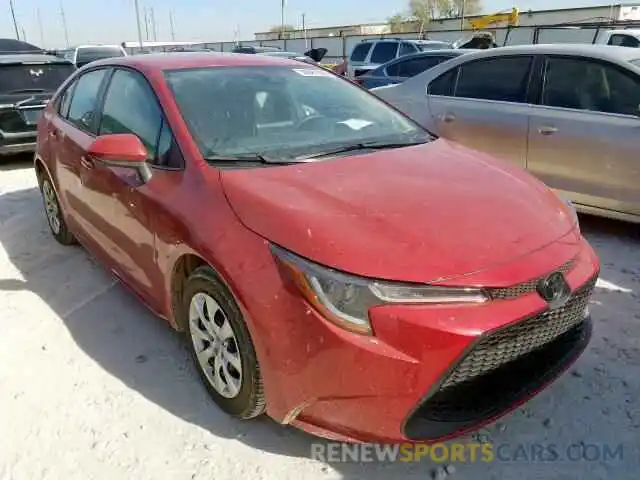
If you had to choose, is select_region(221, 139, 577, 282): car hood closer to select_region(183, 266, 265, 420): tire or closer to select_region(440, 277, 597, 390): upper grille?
select_region(440, 277, 597, 390): upper grille

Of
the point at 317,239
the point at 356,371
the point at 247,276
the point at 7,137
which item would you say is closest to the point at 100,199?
the point at 247,276

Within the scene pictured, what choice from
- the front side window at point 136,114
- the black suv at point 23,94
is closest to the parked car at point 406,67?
the black suv at point 23,94

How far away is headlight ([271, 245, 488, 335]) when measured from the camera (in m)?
1.86

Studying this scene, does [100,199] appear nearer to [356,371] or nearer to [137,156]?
[137,156]

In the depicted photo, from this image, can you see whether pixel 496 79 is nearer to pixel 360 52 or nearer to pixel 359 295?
pixel 359 295

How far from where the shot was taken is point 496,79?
5.07 m

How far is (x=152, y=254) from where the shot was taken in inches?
108

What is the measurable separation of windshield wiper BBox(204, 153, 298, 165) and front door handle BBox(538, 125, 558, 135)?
288 cm

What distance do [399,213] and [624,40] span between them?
456 inches

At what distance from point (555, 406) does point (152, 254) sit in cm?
198

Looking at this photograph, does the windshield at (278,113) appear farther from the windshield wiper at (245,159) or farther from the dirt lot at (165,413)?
the dirt lot at (165,413)

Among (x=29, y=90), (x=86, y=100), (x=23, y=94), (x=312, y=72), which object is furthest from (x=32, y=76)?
(x=312, y=72)

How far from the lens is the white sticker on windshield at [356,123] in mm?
3020

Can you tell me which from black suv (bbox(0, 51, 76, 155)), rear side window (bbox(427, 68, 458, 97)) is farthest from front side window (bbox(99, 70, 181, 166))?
black suv (bbox(0, 51, 76, 155))
